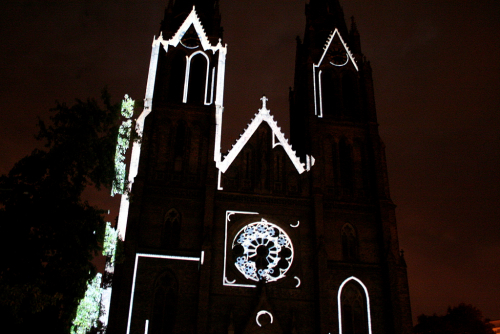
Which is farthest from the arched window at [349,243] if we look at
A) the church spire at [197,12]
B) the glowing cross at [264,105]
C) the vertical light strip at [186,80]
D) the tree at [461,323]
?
the tree at [461,323]

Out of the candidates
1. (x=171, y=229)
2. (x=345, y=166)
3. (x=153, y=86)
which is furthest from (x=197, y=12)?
(x=171, y=229)

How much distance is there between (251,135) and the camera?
31.2 meters

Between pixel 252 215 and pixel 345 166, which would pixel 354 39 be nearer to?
pixel 345 166

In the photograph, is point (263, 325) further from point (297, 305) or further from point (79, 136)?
point (79, 136)

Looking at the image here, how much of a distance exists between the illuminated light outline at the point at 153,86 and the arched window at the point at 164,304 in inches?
127

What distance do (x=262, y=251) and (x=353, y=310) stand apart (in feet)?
19.0

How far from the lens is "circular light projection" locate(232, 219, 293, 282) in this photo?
27.1 meters

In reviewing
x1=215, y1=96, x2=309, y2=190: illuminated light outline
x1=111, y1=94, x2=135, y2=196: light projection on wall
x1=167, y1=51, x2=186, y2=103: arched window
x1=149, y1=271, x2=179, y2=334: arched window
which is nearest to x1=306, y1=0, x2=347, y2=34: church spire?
x1=215, y1=96, x2=309, y2=190: illuminated light outline

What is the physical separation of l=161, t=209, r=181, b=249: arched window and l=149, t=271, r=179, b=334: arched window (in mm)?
1642

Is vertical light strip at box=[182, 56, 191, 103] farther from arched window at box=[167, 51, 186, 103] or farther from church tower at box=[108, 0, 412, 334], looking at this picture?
arched window at box=[167, 51, 186, 103]

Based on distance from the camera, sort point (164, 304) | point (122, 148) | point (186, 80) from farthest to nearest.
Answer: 1. point (186, 80)
2. point (164, 304)
3. point (122, 148)

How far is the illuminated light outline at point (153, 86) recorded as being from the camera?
27.5 meters

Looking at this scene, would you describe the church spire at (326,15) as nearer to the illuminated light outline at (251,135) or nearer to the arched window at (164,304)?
the illuminated light outline at (251,135)

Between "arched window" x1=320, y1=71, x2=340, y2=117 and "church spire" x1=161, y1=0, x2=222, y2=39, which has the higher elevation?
"church spire" x1=161, y1=0, x2=222, y2=39
